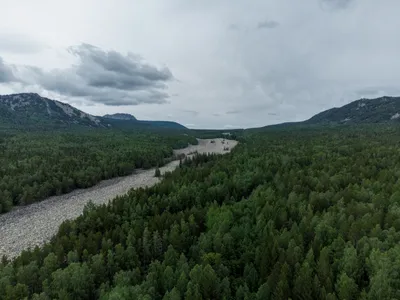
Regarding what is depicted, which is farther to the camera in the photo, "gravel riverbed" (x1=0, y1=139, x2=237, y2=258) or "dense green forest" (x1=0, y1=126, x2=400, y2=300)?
"gravel riverbed" (x1=0, y1=139, x2=237, y2=258)

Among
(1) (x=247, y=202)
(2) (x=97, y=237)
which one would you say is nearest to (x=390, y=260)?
(1) (x=247, y=202)

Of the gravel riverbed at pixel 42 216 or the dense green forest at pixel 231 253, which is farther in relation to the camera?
the gravel riverbed at pixel 42 216

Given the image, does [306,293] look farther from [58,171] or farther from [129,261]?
[58,171]

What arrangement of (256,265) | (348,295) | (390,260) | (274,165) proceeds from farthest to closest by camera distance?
1. (274,165)
2. (256,265)
3. (390,260)
4. (348,295)

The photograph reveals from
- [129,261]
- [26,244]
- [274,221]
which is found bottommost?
[26,244]

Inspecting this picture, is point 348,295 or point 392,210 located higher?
point 392,210

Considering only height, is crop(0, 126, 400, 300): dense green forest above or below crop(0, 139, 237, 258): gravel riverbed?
above

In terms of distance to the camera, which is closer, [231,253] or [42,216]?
[231,253]

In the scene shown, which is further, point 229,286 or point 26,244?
point 26,244

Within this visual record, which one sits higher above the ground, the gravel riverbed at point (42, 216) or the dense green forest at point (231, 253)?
the dense green forest at point (231, 253)

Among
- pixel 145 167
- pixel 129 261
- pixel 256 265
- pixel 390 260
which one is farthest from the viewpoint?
pixel 145 167

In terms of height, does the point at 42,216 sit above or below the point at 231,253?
below
